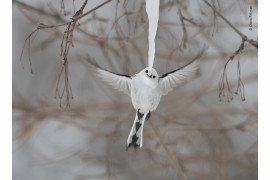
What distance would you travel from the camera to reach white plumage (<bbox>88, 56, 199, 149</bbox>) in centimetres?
116

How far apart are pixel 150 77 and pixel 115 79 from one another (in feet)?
0.39

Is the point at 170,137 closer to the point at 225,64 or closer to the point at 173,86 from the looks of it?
the point at 173,86

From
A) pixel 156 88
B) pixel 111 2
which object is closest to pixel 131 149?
pixel 156 88

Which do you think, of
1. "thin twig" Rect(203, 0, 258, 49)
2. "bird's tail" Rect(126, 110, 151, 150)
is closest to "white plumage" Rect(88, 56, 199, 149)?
"bird's tail" Rect(126, 110, 151, 150)

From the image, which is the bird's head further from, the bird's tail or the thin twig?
the thin twig

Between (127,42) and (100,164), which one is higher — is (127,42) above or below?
above

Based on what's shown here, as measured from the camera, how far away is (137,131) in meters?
1.17

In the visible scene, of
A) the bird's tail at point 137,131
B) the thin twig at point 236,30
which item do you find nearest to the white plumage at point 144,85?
the bird's tail at point 137,131

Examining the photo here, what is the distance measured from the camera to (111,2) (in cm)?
116

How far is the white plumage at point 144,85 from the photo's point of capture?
3.80 feet

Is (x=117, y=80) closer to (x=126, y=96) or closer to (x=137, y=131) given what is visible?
(x=126, y=96)

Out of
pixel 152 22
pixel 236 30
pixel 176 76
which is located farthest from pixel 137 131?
pixel 236 30

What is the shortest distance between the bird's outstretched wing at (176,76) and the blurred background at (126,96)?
0.02 metres
